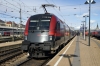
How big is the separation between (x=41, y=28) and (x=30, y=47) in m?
1.63

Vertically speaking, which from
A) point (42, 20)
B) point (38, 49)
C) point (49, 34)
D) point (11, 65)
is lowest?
point (11, 65)

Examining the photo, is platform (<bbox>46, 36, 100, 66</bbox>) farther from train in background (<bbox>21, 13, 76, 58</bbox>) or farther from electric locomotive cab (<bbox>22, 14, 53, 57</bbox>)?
electric locomotive cab (<bbox>22, 14, 53, 57</bbox>)

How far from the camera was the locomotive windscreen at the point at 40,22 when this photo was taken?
39.3 ft

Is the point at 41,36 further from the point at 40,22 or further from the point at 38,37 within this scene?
the point at 40,22

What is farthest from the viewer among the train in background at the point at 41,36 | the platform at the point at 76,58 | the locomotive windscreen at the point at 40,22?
the locomotive windscreen at the point at 40,22

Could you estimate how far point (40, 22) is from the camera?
1223 cm

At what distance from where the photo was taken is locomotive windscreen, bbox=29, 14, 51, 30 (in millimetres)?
11981

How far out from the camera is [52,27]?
464 inches

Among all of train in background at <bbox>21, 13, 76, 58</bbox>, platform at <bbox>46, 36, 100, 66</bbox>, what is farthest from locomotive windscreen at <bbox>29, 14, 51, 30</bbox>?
platform at <bbox>46, 36, 100, 66</bbox>

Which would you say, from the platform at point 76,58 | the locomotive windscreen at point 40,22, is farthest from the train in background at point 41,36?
the platform at point 76,58

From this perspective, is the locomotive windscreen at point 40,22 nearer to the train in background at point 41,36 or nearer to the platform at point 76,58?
the train in background at point 41,36

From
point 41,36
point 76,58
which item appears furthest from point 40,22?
point 76,58

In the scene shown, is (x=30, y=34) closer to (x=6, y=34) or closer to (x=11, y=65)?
(x=11, y=65)

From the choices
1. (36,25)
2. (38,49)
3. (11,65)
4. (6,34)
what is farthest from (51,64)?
(6,34)
